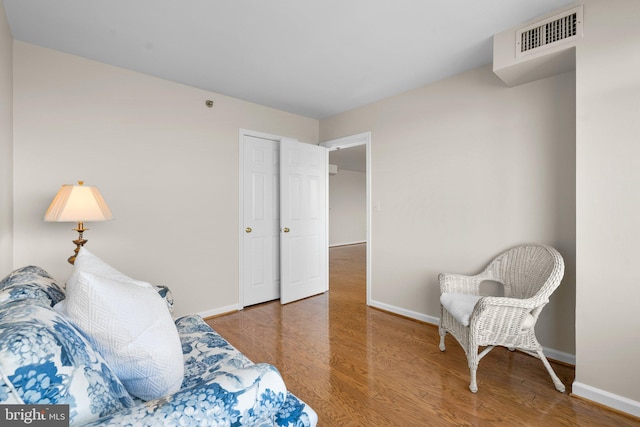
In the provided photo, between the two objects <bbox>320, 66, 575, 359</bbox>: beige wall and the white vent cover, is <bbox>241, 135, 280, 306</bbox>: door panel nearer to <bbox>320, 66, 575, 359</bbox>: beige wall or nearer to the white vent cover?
<bbox>320, 66, 575, 359</bbox>: beige wall

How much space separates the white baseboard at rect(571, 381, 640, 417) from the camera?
66.7 inches

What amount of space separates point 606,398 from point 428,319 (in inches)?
56.0

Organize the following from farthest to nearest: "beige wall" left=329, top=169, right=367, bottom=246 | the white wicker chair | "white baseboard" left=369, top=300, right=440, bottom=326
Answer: "beige wall" left=329, top=169, right=367, bottom=246 < "white baseboard" left=369, top=300, right=440, bottom=326 < the white wicker chair

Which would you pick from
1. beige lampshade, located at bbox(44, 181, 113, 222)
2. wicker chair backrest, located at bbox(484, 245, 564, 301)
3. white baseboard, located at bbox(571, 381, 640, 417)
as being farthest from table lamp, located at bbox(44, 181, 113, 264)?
white baseboard, located at bbox(571, 381, 640, 417)

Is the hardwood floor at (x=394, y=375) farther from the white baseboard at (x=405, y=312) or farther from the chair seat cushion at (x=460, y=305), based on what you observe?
the chair seat cushion at (x=460, y=305)

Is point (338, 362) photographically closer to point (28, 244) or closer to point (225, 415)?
point (225, 415)

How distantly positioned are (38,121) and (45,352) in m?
2.56

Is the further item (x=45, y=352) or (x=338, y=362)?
(x=338, y=362)

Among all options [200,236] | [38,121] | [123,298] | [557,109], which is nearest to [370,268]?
[200,236]

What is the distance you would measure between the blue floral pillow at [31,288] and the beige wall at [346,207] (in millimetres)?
7667

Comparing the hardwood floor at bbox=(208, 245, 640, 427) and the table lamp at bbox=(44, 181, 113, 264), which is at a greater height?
the table lamp at bbox=(44, 181, 113, 264)

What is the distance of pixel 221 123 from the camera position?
132 inches

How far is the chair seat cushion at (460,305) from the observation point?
2051 mm

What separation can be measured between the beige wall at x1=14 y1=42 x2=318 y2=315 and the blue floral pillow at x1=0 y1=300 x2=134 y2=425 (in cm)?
205
